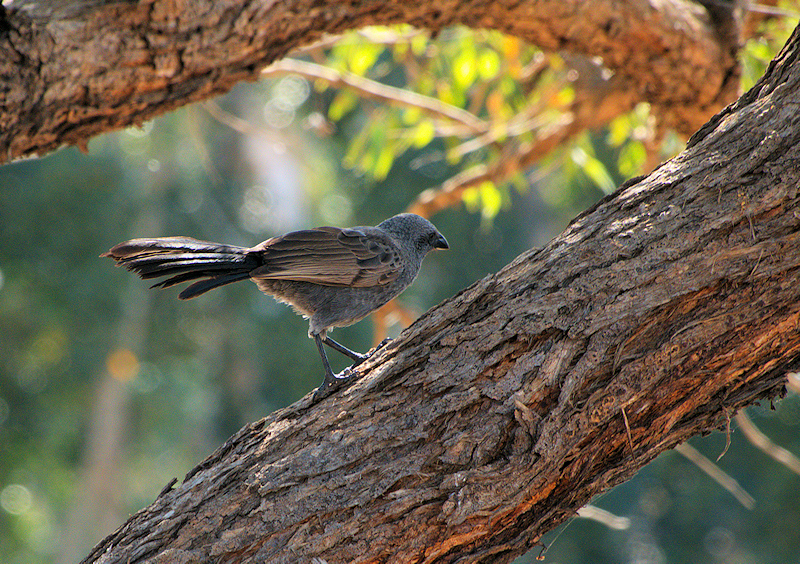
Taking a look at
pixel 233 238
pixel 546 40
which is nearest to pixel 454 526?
pixel 546 40

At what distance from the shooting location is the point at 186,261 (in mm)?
2840

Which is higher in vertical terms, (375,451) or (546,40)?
(546,40)

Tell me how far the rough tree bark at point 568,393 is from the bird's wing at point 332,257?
43.4 inches

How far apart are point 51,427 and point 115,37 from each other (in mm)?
12611

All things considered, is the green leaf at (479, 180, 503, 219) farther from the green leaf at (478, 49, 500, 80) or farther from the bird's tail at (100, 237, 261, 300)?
the bird's tail at (100, 237, 261, 300)

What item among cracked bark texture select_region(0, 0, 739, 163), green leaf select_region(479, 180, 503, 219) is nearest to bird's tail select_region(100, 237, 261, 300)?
cracked bark texture select_region(0, 0, 739, 163)

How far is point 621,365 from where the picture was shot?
6.87 ft

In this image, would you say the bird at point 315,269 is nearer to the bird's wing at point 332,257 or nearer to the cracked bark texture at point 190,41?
the bird's wing at point 332,257

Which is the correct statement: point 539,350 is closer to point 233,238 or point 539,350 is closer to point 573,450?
point 573,450

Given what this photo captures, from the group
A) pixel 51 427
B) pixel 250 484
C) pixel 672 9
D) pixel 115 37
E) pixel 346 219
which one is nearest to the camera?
pixel 250 484

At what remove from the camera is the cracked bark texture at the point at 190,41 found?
2.83 m

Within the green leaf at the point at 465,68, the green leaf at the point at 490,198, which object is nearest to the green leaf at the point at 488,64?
the green leaf at the point at 465,68

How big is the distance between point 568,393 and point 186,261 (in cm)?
172

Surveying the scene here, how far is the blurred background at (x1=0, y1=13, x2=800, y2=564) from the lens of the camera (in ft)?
39.4
